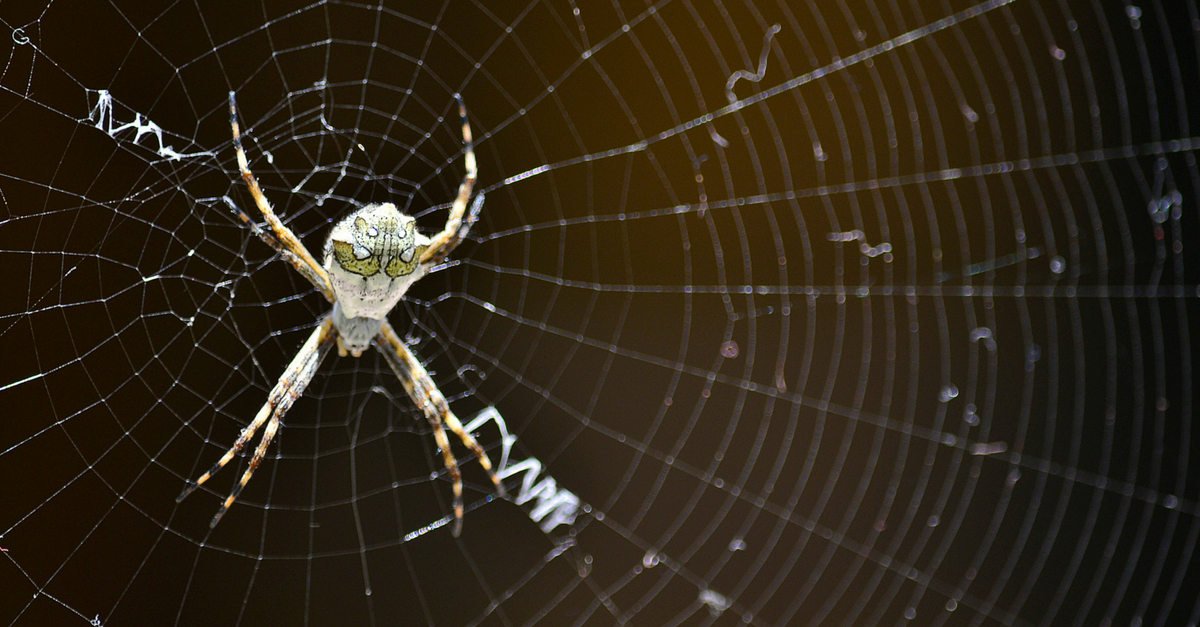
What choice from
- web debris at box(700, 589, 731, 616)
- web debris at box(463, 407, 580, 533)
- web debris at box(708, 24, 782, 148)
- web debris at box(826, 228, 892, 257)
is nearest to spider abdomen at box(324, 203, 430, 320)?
web debris at box(463, 407, 580, 533)

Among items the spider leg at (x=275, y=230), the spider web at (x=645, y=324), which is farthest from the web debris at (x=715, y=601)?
the spider leg at (x=275, y=230)

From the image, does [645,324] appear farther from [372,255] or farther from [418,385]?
[372,255]

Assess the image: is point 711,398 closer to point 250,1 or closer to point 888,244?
point 888,244

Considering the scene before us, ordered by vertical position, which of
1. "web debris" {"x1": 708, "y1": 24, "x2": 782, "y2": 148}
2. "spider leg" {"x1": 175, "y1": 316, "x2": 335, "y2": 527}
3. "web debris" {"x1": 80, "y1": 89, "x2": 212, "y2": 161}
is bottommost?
"spider leg" {"x1": 175, "y1": 316, "x2": 335, "y2": 527}

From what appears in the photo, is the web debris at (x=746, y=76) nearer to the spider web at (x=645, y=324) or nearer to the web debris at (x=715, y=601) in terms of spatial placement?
the spider web at (x=645, y=324)

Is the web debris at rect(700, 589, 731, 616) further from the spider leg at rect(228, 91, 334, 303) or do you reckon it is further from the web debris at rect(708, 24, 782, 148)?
the spider leg at rect(228, 91, 334, 303)

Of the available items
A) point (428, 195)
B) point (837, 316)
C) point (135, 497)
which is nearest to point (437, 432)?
point (428, 195)

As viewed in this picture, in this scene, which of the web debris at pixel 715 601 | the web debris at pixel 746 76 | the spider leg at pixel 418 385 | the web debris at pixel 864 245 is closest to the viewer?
the spider leg at pixel 418 385
